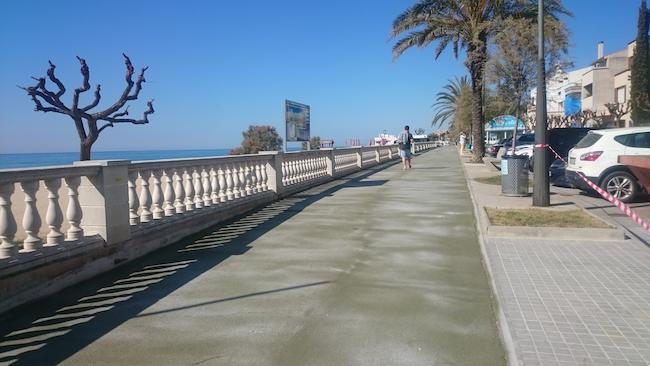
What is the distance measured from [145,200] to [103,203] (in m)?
1.21

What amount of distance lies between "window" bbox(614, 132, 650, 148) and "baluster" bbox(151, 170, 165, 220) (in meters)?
10.2

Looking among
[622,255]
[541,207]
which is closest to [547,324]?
[622,255]

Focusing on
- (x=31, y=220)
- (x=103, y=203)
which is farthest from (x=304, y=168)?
(x=31, y=220)

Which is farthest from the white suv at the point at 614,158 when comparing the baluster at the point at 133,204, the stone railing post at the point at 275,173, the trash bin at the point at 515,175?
the baluster at the point at 133,204

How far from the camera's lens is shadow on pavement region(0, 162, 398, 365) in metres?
4.37

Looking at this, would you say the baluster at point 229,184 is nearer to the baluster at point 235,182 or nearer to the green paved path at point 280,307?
the baluster at point 235,182

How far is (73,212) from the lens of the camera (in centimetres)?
632

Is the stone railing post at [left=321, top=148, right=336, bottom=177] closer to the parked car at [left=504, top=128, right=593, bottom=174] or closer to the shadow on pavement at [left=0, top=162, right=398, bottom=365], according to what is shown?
the parked car at [left=504, top=128, right=593, bottom=174]

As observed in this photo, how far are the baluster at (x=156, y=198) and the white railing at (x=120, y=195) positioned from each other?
0.05ft

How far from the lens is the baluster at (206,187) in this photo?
959 cm

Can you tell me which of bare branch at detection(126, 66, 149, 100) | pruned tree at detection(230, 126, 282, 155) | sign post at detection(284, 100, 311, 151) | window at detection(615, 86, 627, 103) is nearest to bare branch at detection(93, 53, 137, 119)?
bare branch at detection(126, 66, 149, 100)

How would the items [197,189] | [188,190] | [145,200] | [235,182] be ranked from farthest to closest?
[235,182], [197,189], [188,190], [145,200]

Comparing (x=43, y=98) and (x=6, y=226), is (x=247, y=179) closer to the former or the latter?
(x=6, y=226)

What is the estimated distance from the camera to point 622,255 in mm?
7195
